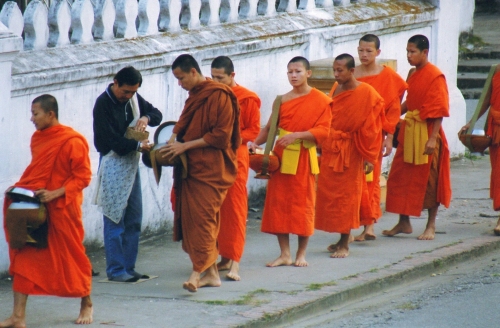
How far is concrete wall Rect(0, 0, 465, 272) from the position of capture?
790cm

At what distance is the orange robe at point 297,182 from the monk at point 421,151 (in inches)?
64.2

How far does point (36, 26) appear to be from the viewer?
8.20 m

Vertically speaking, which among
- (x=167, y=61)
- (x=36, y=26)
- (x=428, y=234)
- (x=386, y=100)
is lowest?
(x=428, y=234)

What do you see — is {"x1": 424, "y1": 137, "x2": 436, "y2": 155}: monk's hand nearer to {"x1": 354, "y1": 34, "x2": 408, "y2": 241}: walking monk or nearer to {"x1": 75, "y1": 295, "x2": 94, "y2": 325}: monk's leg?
{"x1": 354, "y1": 34, "x2": 408, "y2": 241}: walking monk

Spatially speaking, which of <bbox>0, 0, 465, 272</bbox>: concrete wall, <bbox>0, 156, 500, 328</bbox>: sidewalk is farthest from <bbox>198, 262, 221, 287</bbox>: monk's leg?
<bbox>0, 0, 465, 272</bbox>: concrete wall

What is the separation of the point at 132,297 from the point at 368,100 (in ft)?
8.92

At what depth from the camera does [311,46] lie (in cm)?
1131

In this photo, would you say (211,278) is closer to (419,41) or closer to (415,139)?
(415,139)

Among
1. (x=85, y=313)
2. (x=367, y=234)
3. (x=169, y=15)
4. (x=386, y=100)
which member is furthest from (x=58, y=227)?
(x=386, y=100)

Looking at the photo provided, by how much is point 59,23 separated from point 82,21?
26 cm

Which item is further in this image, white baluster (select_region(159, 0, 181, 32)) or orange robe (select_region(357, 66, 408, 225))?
white baluster (select_region(159, 0, 181, 32))

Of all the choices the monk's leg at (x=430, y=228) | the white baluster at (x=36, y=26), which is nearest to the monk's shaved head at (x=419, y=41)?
the monk's leg at (x=430, y=228)

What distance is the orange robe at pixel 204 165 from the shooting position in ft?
23.6

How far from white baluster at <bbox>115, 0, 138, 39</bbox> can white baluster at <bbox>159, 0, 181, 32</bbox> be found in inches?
17.9
